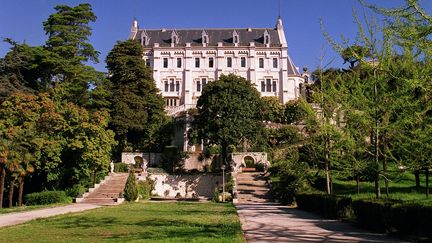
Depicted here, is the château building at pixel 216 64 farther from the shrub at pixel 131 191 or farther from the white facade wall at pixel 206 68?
the shrub at pixel 131 191

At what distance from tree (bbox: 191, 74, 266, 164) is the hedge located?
2816 centimetres

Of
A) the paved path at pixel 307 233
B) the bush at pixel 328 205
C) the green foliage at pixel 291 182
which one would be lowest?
the paved path at pixel 307 233

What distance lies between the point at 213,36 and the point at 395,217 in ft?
228

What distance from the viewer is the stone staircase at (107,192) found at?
30.6 metres

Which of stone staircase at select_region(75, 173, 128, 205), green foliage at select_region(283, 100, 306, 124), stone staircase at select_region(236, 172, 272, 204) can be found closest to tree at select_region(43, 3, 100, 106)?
stone staircase at select_region(75, 173, 128, 205)

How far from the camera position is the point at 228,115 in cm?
4169

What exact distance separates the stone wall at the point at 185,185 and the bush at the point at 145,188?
1883 mm

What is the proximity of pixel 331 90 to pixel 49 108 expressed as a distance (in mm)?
22961

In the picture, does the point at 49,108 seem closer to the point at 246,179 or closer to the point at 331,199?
the point at 246,179

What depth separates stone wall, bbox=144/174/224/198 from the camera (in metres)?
40.5

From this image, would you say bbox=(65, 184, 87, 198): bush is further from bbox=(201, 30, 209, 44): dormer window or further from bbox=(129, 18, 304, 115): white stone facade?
bbox=(201, 30, 209, 44): dormer window

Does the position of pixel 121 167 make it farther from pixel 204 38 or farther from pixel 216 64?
pixel 204 38

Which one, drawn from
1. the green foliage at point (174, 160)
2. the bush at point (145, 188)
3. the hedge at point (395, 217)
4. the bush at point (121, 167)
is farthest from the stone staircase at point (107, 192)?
the hedge at point (395, 217)

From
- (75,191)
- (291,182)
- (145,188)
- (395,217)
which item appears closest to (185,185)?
(145,188)
